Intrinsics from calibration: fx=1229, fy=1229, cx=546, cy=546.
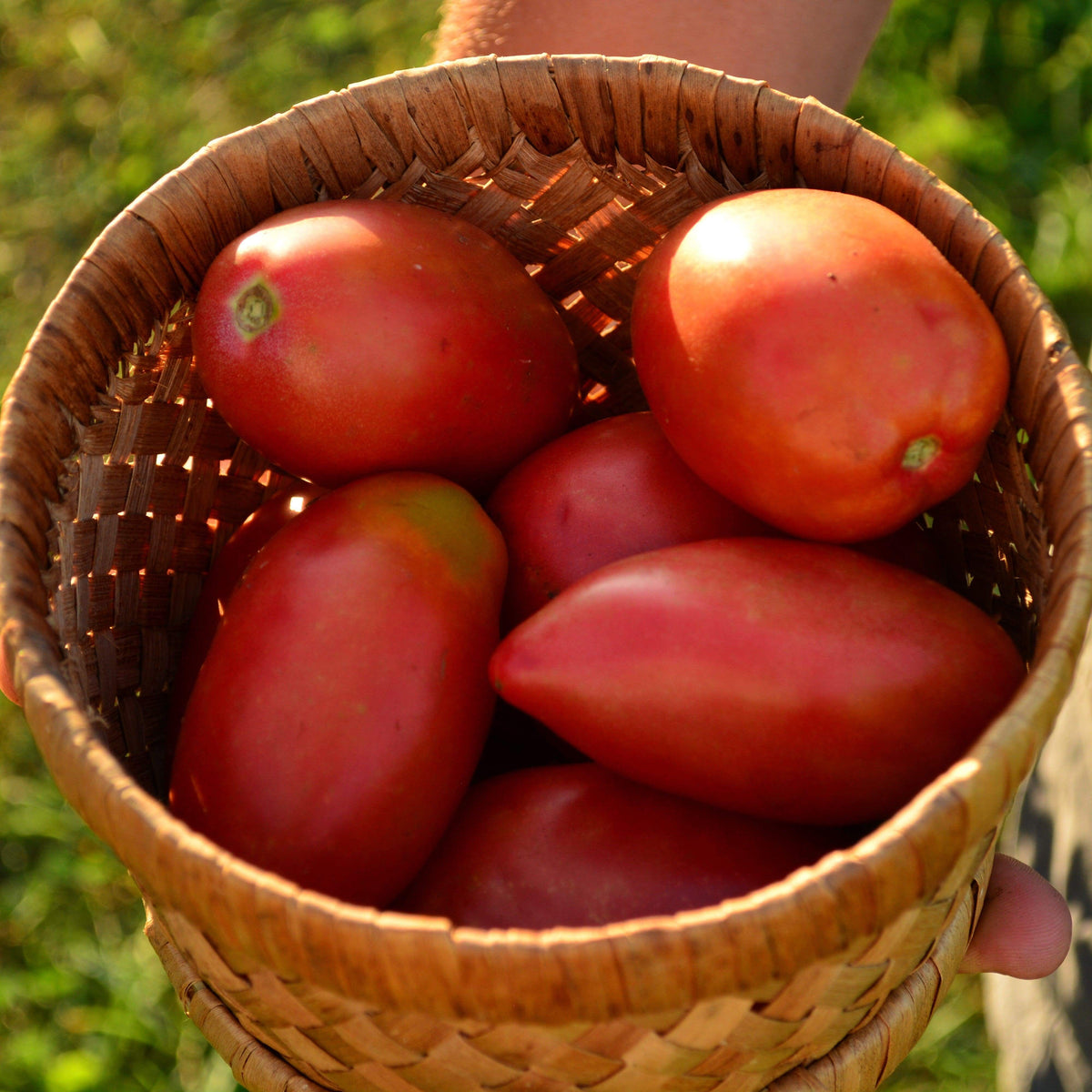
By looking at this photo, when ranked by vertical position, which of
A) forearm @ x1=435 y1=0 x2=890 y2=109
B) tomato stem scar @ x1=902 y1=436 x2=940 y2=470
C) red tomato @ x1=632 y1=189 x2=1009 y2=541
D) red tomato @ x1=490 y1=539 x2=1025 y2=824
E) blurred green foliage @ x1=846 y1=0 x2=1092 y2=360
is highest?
forearm @ x1=435 y1=0 x2=890 y2=109

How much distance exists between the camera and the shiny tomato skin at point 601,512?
80 cm

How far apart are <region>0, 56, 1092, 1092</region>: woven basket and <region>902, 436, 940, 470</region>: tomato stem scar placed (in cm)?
7

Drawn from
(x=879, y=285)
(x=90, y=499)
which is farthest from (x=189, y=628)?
(x=879, y=285)

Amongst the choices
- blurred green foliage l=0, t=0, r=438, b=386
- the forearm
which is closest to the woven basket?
Answer: the forearm

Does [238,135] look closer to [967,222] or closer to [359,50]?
[967,222]

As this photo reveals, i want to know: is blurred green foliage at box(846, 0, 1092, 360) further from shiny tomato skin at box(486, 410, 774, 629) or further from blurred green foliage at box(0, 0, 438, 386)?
shiny tomato skin at box(486, 410, 774, 629)

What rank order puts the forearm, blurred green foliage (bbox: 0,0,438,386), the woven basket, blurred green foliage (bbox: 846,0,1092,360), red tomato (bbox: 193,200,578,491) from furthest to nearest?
1. blurred green foliage (bbox: 0,0,438,386)
2. blurred green foliage (bbox: 846,0,1092,360)
3. the forearm
4. red tomato (bbox: 193,200,578,491)
5. the woven basket

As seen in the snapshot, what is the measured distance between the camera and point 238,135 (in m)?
0.85

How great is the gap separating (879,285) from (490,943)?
1.36 feet

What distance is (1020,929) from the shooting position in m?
0.83

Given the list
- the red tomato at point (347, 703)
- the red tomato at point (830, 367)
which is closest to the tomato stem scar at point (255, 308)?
the red tomato at point (347, 703)

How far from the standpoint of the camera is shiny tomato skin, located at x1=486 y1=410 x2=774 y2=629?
0.80m

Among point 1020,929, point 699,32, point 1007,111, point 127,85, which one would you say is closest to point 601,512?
point 1020,929

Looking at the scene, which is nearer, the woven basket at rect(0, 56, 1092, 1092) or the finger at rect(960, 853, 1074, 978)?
the woven basket at rect(0, 56, 1092, 1092)
